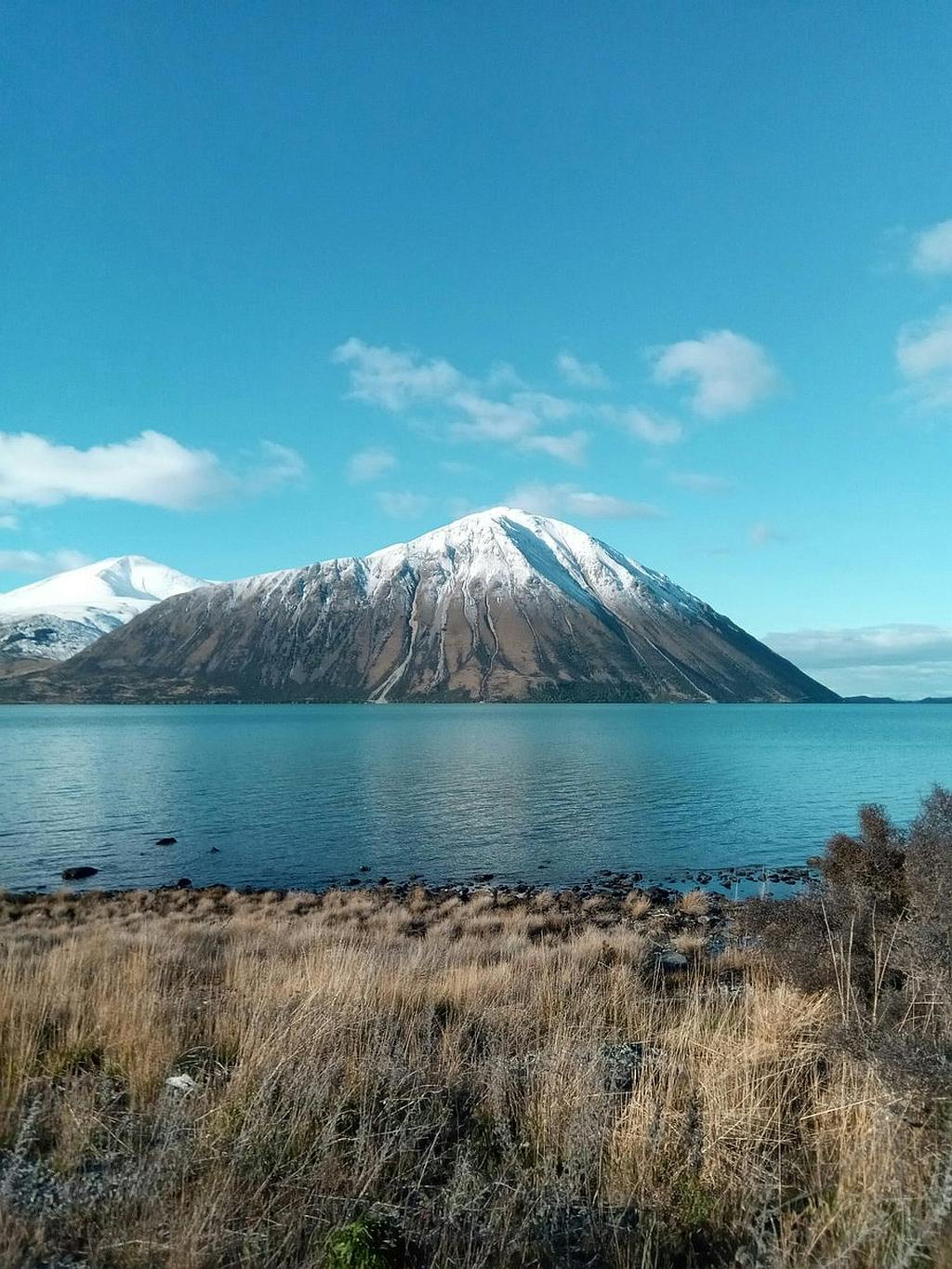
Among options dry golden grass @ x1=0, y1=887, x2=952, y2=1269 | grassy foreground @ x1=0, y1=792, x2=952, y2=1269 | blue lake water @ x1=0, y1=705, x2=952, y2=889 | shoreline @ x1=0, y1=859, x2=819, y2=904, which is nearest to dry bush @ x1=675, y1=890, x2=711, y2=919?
shoreline @ x1=0, y1=859, x2=819, y2=904

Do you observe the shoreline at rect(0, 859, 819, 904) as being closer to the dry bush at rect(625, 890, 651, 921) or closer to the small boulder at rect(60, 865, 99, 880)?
the small boulder at rect(60, 865, 99, 880)

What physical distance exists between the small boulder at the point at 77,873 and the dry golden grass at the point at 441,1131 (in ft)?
87.3

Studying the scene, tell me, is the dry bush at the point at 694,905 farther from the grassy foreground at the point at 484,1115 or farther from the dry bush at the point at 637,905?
the grassy foreground at the point at 484,1115

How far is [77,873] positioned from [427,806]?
23.8 metres

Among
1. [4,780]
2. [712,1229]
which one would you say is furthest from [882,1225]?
[4,780]

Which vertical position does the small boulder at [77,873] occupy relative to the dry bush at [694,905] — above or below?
below

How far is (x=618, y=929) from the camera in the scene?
1928 centimetres

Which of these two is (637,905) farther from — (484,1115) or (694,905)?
(484,1115)

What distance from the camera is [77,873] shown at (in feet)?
107

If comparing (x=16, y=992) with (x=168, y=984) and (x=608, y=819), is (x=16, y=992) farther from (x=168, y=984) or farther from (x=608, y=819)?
(x=608, y=819)

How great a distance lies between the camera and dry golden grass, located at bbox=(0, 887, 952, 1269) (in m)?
4.18

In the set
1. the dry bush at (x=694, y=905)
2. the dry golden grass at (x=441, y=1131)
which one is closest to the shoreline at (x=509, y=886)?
the dry bush at (x=694, y=905)

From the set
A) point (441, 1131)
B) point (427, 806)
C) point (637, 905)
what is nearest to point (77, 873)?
point (427, 806)

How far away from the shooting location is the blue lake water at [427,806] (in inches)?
1412
